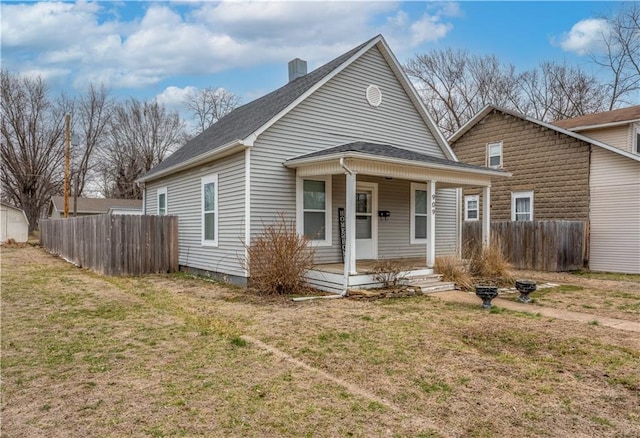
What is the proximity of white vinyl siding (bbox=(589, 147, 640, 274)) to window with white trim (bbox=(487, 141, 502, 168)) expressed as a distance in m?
3.64

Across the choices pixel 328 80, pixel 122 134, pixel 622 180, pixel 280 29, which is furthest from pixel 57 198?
pixel 622 180

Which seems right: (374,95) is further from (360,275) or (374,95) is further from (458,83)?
(458,83)

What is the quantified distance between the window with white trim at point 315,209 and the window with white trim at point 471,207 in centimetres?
990

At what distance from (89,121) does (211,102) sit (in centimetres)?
1221

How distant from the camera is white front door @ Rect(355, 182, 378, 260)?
466 inches

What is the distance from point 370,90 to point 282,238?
18.4 feet

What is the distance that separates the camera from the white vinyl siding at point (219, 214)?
10258mm

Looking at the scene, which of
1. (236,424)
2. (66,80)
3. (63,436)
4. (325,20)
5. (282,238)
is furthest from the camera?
(66,80)

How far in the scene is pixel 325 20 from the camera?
1361 centimetres

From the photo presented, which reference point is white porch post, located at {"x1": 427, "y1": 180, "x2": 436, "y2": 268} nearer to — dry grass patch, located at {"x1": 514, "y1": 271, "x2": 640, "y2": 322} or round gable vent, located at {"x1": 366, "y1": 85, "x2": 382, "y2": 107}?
dry grass patch, located at {"x1": 514, "y1": 271, "x2": 640, "y2": 322}

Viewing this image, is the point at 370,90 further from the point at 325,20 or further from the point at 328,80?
the point at 325,20

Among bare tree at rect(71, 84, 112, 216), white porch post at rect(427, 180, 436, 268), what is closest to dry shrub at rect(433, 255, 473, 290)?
white porch post at rect(427, 180, 436, 268)

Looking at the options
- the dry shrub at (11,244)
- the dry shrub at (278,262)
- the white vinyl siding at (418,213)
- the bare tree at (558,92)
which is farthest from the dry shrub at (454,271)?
the dry shrub at (11,244)

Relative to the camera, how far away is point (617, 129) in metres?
15.3
